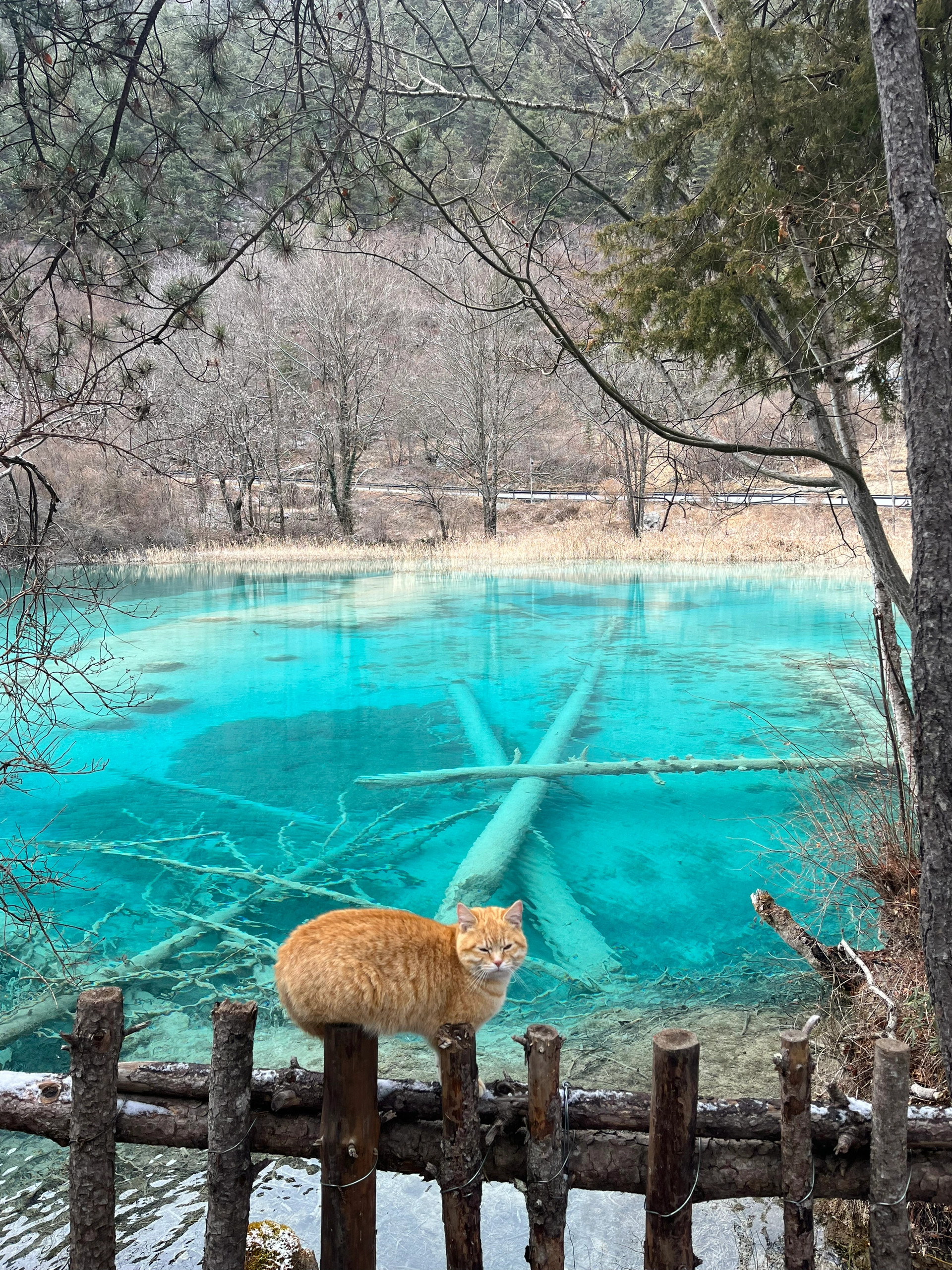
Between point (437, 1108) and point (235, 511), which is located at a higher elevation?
point (235, 511)

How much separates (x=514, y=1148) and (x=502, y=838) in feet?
18.3

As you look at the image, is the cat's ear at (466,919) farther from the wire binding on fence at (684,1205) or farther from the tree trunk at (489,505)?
the tree trunk at (489,505)

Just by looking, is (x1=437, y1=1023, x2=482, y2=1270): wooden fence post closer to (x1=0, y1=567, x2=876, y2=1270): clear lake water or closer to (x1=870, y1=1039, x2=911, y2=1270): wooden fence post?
(x1=870, y1=1039, x2=911, y2=1270): wooden fence post

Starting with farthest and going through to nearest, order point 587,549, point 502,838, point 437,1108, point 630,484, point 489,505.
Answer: point 489,505
point 630,484
point 587,549
point 502,838
point 437,1108

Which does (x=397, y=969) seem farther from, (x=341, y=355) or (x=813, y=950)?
(x=341, y=355)

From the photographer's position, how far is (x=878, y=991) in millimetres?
4004

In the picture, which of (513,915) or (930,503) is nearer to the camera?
(930,503)

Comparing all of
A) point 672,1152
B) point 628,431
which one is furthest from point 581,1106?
point 628,431

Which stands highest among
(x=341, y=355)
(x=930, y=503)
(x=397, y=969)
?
(x=341, y=355)

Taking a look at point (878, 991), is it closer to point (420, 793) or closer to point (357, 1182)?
point (357, 1182)

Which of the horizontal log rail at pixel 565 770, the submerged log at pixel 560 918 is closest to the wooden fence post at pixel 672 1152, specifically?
the submerged log at pixel 560 918

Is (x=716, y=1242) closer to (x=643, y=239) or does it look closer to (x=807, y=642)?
(x=643, y=239)

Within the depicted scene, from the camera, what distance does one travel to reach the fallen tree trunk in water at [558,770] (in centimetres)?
968

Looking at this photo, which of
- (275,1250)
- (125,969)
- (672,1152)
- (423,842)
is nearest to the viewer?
(672,1152)
